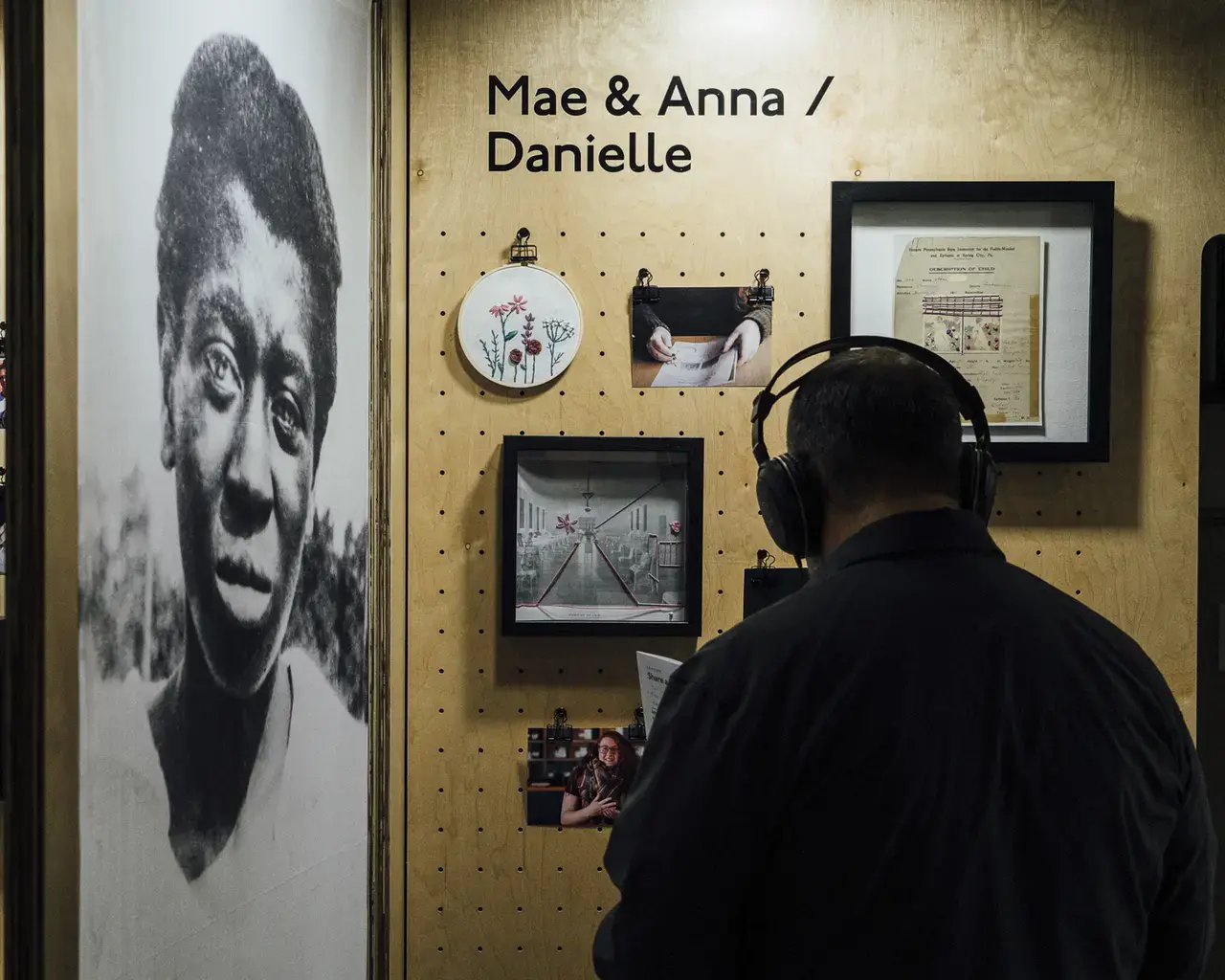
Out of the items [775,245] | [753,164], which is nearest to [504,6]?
[753,164]

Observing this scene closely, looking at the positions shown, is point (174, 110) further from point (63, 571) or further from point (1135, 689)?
point (1135, 689)

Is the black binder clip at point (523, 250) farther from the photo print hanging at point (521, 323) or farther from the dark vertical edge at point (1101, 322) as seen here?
the dark vertical edge at point (1101, 322)

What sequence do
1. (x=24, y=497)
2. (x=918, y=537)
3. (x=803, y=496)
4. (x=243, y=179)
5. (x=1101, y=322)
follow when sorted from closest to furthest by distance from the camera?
(x=24, y=497)
(x=918, y=537)
(x=803, y=496)
(x=243, y=179)
(x=1101, y=322)

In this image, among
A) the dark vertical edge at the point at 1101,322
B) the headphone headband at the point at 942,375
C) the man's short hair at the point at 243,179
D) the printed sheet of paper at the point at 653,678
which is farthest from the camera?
the dark vertical edge at the point at 1101,322

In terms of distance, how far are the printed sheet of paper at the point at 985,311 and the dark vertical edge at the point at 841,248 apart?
0.09 meters

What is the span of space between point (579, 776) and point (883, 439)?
→ 102cm

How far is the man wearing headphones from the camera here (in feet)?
2.61

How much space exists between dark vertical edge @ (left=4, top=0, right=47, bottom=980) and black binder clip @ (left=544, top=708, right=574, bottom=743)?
103 cm

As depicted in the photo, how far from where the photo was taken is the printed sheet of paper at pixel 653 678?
1.44 m

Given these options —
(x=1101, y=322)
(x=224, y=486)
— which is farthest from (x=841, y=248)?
(x=224, y=486)

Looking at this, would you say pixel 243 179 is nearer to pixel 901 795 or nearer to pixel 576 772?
pixel 901 795

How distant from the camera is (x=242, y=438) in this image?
3.66 ft

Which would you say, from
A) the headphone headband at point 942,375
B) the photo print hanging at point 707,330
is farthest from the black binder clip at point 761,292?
the headphone headband at point 942,375

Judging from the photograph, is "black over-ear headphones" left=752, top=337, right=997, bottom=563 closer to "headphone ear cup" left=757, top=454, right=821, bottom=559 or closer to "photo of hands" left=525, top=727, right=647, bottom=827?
"headphone ear cup" left=757, top=454, right=821, bottom=559
